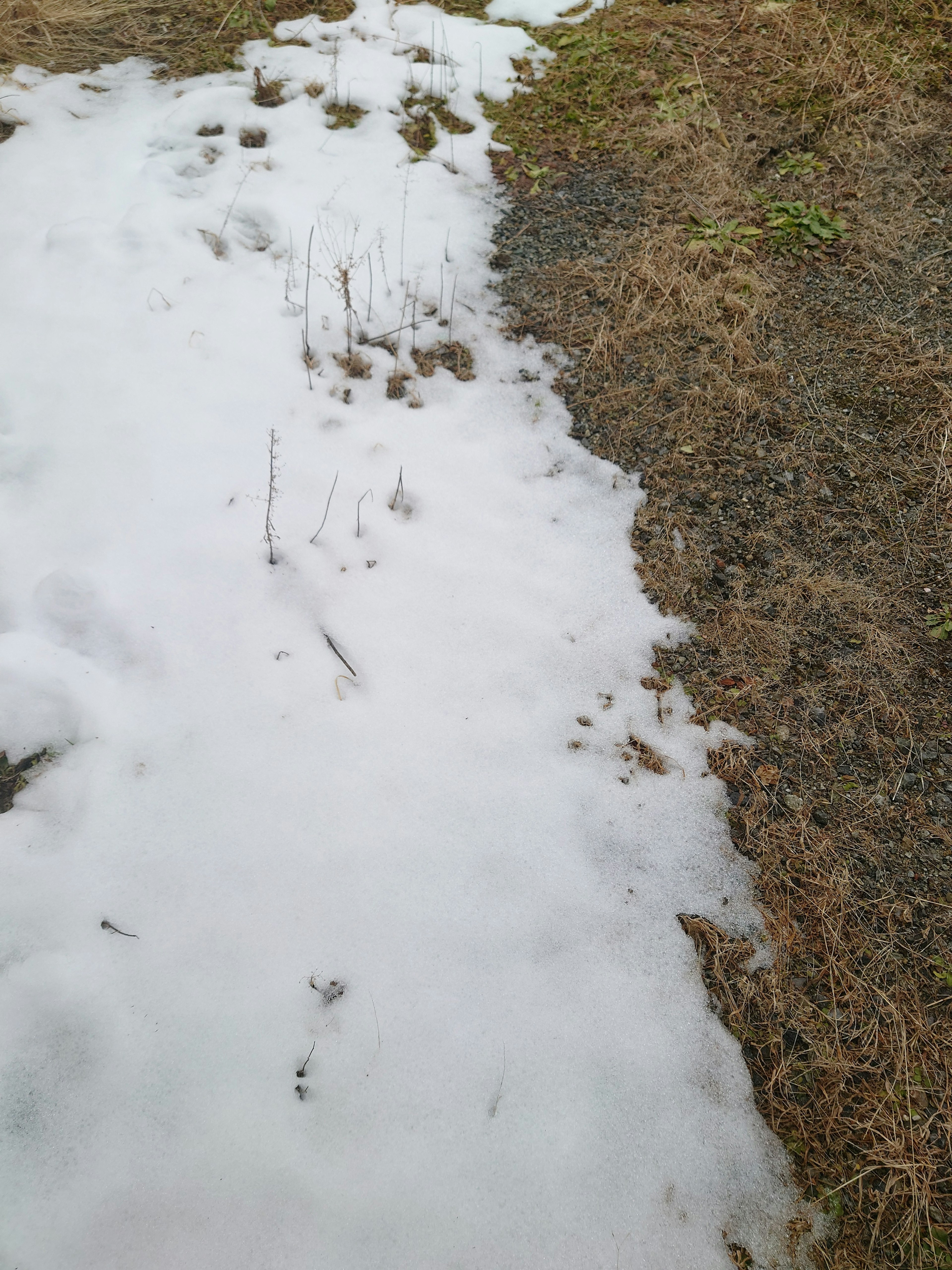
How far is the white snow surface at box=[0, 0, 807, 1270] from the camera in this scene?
5.57 ft

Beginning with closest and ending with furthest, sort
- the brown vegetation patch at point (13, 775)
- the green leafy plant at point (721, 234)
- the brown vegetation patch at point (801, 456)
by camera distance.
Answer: the brown vegetation patch at point (801, 456) → the brown vegetation patch at point (13, 775) → the green leafy plant at point (721, 234)

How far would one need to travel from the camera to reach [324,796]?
7.18 ft

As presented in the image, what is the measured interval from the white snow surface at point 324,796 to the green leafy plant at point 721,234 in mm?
1126

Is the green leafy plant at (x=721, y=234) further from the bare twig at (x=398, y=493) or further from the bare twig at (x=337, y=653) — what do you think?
the bare twig at (x=337, y=653)

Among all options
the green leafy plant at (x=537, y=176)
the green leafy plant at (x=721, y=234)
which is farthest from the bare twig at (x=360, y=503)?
the green leafy plant at (x=537, y=176)

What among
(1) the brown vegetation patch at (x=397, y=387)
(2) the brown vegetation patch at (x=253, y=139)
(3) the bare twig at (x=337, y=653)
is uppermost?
(2) the brown vegetation patch at (x=253, y=139)

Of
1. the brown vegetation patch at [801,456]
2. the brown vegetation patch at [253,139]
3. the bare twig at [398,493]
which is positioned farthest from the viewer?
the brown vegetation patch at [253,139]

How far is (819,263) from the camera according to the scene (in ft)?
11.6

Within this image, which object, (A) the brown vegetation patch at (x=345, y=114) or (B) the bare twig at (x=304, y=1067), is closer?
(B) the bare twig at (x=304, y=1067)

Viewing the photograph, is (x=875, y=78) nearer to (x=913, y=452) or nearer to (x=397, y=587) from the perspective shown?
(x=913, y=452)

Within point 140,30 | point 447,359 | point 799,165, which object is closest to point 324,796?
point 447,359

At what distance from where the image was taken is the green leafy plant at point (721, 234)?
3518 millimetres

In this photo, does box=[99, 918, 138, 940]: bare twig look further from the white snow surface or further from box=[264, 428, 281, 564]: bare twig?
box=[264, 428, 281, 564]: bare twig

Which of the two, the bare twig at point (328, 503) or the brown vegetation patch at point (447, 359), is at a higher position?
the brown vegetation patch at point (447, 359)
